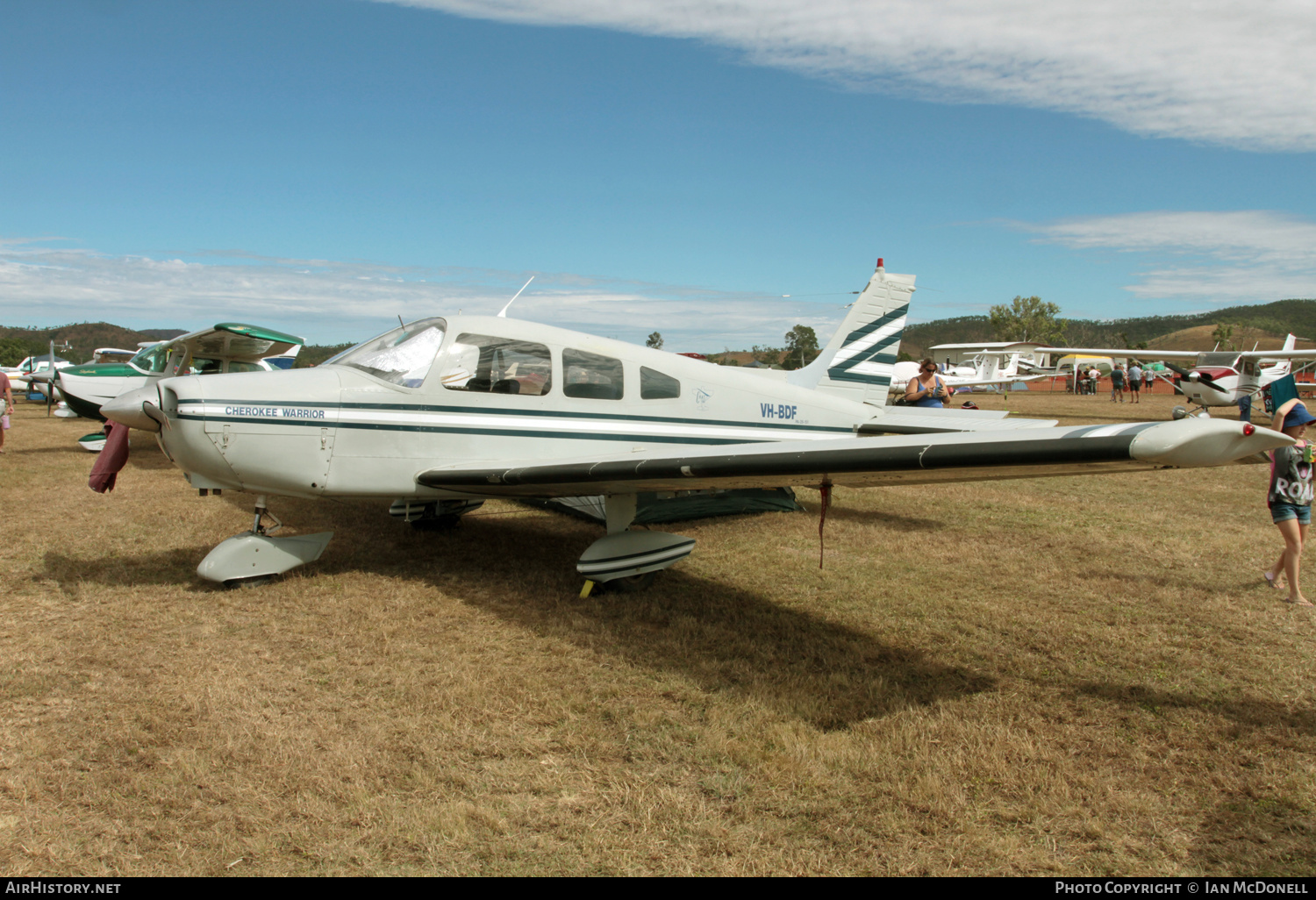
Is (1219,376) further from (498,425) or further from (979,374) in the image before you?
(498,425)

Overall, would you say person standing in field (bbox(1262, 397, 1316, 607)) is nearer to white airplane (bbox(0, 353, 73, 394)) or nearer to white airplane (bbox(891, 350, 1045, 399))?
white airplane (bbox(891, 350, 1045, 399))

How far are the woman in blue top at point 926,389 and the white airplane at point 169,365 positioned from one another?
34.4ft

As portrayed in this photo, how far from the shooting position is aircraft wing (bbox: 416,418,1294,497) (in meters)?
2.84

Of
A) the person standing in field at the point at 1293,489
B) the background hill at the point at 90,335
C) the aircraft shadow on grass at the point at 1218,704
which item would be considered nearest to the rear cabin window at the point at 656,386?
the aircraft shadow on grass at the point at 1218,704

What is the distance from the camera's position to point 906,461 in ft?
11.6

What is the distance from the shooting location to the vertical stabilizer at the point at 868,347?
902 centimetres

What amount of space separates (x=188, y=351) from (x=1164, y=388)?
179 feet

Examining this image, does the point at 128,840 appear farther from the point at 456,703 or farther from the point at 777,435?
the point at 777,435

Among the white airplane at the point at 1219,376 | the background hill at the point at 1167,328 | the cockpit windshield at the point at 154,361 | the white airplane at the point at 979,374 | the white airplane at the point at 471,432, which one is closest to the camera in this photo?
the white airplane at the point at 471,432

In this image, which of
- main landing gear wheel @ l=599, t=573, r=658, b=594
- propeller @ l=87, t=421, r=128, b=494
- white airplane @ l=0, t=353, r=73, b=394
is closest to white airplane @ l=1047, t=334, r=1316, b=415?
main landing gear wheel @ l=599, t=573, r=658, b=594

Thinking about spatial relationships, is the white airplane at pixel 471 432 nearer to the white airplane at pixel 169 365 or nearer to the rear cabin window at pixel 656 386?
the rear cabin window at pixel 656 386

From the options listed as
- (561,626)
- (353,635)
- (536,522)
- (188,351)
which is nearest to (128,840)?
(353,635)

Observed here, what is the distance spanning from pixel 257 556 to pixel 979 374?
43.6m

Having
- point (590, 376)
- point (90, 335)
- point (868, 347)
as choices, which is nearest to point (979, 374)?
point (868, 347)
